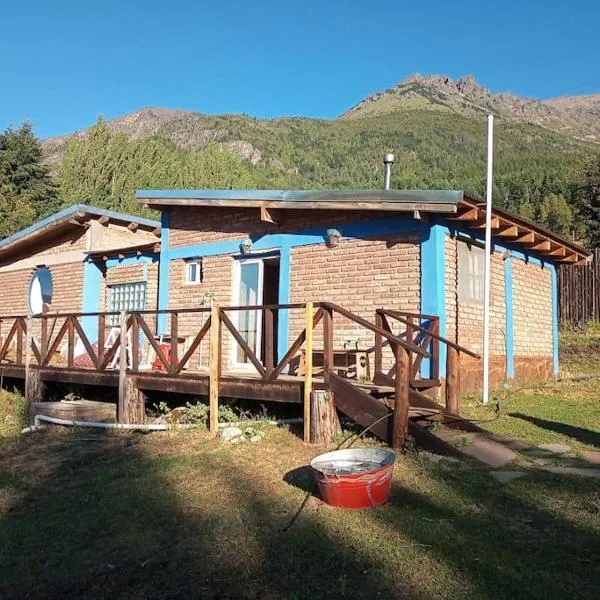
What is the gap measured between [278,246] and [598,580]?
7677 millimetres

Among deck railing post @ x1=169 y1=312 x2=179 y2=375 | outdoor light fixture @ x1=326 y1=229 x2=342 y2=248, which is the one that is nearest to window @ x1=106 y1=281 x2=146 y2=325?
deck railing post @ x1=169 y1=312 x2=179 y2=375

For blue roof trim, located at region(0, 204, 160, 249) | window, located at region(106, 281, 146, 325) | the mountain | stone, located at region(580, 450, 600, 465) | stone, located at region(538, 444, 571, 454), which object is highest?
the mountain

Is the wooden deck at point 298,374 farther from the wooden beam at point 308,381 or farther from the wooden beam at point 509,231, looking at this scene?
the wooden beam at point 509,231

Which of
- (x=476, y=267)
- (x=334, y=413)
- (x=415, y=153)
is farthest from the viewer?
(x=415, y=153)

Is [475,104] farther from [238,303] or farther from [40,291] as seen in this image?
[238,303]

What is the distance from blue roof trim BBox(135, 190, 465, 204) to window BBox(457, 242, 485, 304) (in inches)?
52.5

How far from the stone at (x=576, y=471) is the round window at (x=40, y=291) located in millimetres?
13359

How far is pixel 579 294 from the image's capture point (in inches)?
634

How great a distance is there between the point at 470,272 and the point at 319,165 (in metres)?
65.9

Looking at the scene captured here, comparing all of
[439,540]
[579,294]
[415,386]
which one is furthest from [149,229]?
[439,540]

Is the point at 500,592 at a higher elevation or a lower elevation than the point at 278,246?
lower

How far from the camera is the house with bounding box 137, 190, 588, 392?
888 cm

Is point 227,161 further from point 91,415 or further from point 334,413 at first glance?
point 334,413

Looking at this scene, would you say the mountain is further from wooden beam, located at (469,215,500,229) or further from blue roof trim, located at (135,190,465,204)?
wooden beam, located at (469,215,500,229)
